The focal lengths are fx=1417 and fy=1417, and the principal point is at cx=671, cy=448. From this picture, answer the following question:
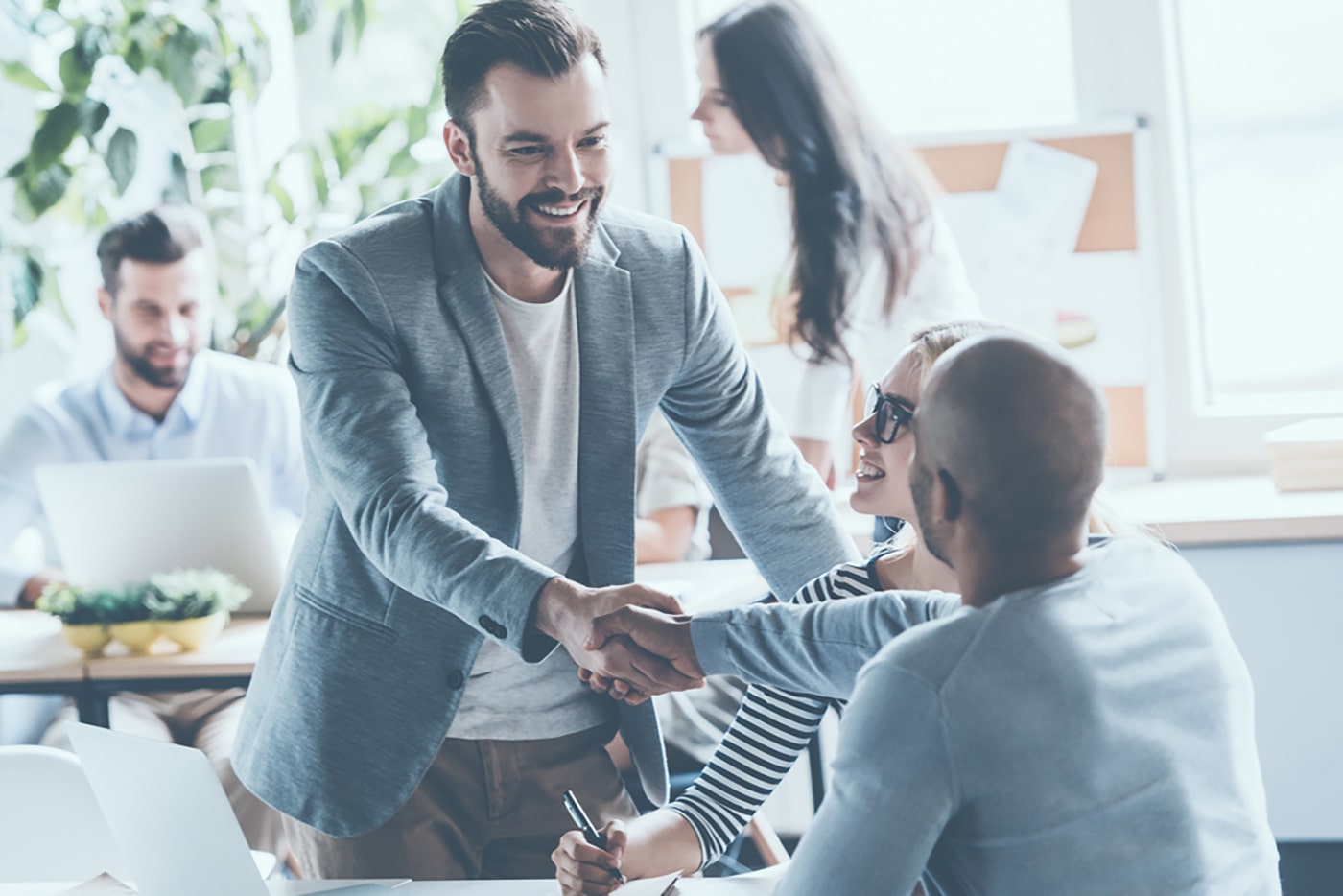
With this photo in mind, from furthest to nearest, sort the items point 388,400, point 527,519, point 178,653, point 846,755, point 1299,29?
point 1299,29 → point 178,653 → point 527,519 → point 388,400 → point 846,755

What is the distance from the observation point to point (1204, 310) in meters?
3.40

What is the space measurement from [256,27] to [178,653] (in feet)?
5.21

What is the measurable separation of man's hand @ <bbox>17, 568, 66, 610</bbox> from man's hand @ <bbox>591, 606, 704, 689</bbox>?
188 centimetres

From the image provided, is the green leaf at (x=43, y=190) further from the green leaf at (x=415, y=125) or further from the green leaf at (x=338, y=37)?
the green leaf at (x=415, y=125)

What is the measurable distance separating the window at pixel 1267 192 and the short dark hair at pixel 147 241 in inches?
92.6

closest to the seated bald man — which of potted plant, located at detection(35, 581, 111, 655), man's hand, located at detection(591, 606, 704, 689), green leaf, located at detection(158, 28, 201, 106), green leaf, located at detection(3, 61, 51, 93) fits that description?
man's hand, located at detection(591, 606, 704, 689)

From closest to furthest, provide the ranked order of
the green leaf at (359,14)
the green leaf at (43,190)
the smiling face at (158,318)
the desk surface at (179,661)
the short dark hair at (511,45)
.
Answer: the short dark hair at (511,45), the desk surface at (179,661), the smiling face at (158,318), the green leaf at (43,190), the green leaf at (359,14)

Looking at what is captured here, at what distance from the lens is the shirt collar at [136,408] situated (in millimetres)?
3189

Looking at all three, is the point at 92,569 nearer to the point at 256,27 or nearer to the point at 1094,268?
the point at 256,27

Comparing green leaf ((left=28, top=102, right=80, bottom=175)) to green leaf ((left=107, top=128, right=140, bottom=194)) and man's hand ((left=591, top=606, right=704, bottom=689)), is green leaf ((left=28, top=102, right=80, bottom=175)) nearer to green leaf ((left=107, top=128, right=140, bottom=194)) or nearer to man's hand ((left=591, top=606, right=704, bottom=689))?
green leaf ((left=107, top=128, right=140, bottom=194))

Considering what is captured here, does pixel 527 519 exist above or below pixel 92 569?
above

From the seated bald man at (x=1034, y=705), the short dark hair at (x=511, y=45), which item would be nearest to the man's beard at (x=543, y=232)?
the short dark hair at (x=511, y=45)

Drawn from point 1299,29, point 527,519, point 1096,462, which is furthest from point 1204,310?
point 1096,462

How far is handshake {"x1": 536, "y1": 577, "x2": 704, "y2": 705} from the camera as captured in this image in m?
1.52
